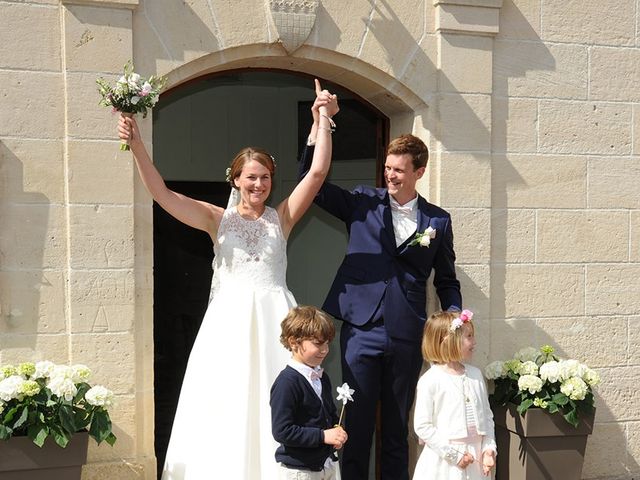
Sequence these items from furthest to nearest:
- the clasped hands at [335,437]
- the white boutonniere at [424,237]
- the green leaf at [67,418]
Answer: the white boutonniere at [424,237] < the green leaf at [67,418] < the clasped hands at [335,437]

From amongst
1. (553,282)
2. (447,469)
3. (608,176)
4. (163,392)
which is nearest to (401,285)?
(447,469)

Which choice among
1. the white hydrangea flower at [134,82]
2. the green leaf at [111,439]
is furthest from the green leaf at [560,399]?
the white hydrangea flower at [134,82]


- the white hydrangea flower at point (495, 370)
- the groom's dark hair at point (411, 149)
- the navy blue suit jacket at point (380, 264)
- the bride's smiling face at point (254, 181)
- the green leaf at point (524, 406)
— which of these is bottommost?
the green leaf at point (524, 406)

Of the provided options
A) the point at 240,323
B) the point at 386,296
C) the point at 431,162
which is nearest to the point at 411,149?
the point at 386,296

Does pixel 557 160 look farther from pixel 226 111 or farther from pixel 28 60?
pixel 28 60

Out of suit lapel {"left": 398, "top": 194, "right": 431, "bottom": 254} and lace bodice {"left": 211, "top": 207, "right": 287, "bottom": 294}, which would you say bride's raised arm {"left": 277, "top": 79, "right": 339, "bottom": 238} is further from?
suit lapel {"left": 398, "top": 194, "right": 431, "bottom": 254}

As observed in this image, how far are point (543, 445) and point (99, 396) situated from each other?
221cm

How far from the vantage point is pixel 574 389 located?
15.1 ft

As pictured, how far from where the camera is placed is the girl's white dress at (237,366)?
3.89 meters

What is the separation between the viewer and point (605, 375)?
17.1 feet

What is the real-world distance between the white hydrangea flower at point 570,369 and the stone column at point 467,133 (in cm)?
46

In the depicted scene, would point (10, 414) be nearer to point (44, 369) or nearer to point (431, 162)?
point (44, 369)

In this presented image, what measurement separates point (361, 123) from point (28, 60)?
1866mm

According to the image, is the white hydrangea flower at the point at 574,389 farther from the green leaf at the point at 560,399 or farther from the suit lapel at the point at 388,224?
the suit lapel at the point at 388,224
